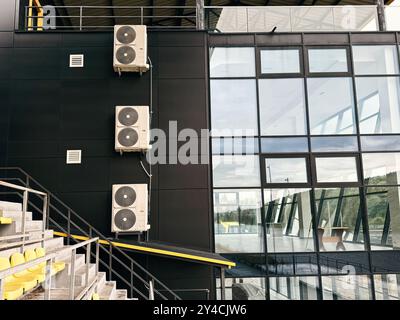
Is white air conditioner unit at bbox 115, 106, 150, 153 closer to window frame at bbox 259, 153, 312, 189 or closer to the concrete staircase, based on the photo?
the concrete staircase

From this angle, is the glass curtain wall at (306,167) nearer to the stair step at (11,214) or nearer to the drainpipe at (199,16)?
the drainpipe at (199,16)

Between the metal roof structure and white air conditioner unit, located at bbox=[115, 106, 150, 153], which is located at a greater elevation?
the metal roof structure

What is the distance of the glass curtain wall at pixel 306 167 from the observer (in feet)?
20.9

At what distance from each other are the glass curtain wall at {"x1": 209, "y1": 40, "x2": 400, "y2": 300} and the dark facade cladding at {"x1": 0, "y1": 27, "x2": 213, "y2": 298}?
477 mm

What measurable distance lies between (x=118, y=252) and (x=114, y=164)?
5.16 ft

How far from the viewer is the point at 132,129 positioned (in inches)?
245

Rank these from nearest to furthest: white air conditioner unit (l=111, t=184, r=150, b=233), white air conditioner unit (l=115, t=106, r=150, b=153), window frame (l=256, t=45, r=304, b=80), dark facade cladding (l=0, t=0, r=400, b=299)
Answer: white air conditioner unit (l=111, t=184, r=150, b=233) < white air conditioner unit (l=115, t=106, r=150, b=153) < dark facade cladding (l=0, t=0, r=400, b=299) < window frame (l=256, t=45, r=304, b=80)

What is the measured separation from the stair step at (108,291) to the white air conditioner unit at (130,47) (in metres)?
3.77

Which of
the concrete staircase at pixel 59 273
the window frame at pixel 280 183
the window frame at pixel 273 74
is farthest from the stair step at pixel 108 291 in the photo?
the window frame at pixel 273 74

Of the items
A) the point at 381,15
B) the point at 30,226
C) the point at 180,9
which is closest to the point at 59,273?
the point at 30,226

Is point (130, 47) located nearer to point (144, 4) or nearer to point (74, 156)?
point (74, 156)

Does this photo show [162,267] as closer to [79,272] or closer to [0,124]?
[79,272]

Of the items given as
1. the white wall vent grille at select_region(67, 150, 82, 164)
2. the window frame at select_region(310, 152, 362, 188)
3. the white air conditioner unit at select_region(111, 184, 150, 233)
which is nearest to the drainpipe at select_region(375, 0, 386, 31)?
the window frame at select_region(310, 152, 362, 188)

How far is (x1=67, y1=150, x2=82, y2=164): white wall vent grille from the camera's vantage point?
6.38 m
